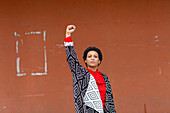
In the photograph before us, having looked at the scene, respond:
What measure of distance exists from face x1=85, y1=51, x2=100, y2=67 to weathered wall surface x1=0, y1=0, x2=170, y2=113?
1.87m

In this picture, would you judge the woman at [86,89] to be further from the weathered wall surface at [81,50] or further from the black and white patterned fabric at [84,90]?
the weathered wall surface at [81,50]

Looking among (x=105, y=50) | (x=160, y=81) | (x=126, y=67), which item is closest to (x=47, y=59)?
(x=105, y=50)

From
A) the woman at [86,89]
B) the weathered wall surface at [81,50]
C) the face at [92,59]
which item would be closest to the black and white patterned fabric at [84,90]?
the woman at [86,89]

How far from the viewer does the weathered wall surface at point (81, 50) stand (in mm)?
4195

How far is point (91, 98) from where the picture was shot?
7.26ft

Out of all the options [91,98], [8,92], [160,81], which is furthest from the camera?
[160,81]

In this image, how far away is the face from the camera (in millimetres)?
2400

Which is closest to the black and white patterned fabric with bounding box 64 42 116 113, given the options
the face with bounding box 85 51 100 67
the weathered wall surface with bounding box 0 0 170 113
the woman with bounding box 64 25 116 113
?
the woman with bounding box 64 25 116 113

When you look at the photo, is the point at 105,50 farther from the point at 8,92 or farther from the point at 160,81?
the point at 8,92

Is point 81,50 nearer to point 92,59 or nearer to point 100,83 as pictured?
point 92,59

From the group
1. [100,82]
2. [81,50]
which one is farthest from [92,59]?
[81,50]

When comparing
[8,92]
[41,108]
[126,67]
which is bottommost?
[41,108]

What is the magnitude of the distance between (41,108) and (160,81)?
215 centimetres

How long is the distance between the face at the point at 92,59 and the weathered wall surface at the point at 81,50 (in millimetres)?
1870
